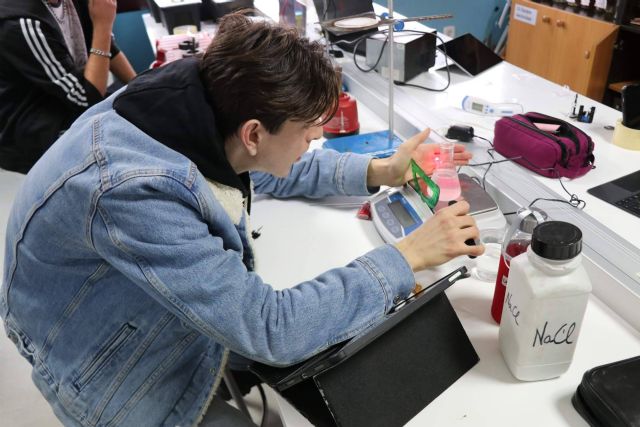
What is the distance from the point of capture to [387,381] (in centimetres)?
71

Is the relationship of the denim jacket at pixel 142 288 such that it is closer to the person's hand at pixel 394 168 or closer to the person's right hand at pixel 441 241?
the person's right hand at pixel 441 241

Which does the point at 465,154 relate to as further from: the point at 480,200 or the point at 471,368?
the point at 471,368

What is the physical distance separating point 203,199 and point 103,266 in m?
0.22

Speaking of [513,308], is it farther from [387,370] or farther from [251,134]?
[251,134]

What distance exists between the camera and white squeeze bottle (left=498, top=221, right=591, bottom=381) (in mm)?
626

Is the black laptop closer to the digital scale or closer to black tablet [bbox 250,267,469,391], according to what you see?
the digital scale

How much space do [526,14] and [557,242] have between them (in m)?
3.14

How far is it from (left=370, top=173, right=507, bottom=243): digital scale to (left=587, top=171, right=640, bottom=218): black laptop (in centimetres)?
27

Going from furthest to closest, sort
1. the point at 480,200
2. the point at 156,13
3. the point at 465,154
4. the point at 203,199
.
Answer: the point at 156,13, the point at 465,154, the point at 480,200, the point at 203,199

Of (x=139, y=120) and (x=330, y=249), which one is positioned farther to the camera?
(x=330, y=249)

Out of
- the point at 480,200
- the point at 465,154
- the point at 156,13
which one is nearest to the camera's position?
the point at 480,200

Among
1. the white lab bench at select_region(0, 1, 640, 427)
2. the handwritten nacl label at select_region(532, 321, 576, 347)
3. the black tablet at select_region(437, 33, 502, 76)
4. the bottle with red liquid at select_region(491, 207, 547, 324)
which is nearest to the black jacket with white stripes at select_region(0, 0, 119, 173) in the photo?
the white lab bench at select_region(0, 1, 640, 427)

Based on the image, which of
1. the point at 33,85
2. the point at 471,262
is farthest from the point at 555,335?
the point at 33,85

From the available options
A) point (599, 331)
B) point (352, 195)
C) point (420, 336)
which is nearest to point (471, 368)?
point (420, 336)
